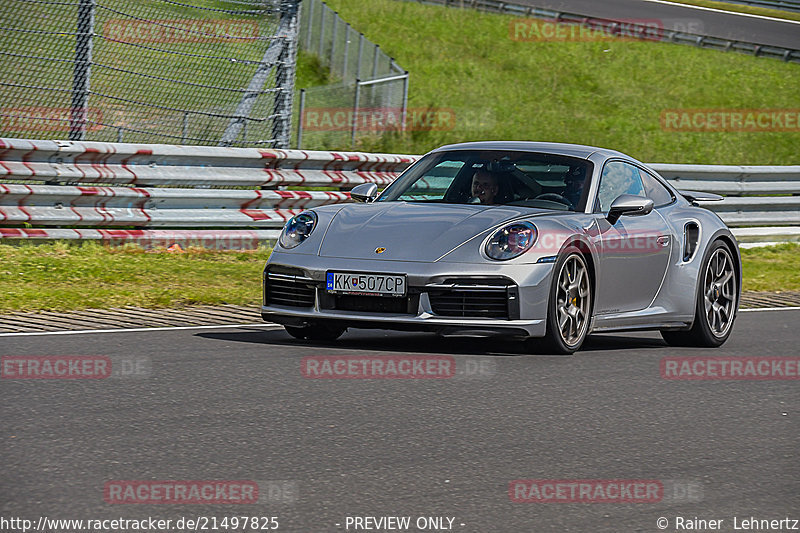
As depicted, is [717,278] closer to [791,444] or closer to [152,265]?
[791,444]

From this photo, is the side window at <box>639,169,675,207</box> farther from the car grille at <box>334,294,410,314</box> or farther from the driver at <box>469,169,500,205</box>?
the car grille at <box>334,294,410,314</box>

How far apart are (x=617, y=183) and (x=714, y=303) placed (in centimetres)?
114

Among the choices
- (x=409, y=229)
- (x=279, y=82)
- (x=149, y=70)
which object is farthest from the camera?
(x=279, y=82)

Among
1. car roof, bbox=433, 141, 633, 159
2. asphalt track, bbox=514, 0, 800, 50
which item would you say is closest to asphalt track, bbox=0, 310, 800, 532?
car roof, bbox=433, 141, 633, 159

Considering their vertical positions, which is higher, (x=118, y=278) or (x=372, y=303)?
(x=372, y=303)

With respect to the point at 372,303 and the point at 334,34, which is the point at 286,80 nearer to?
the point at 372,303

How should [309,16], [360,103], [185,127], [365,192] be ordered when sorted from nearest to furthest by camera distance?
[365,192] < [185,127] < [360,103] < [309,16]

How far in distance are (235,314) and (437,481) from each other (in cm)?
477

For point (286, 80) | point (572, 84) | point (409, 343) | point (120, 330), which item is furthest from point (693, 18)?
point (120, 330)

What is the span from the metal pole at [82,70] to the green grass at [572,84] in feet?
34.1

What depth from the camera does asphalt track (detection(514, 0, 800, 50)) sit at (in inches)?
1478

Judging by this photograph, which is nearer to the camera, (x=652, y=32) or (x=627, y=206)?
(x=627, y=206)

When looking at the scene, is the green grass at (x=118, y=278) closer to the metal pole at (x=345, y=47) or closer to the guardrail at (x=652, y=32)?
the metal pole at (x=345, y=47)

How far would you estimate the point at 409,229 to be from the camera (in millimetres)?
7391
